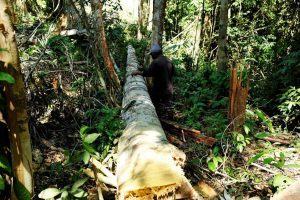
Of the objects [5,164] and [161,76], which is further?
[161,76]

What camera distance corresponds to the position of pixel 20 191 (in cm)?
240

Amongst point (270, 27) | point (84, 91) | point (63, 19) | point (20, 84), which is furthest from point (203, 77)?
point (20, 84)

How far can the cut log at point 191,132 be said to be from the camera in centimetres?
510

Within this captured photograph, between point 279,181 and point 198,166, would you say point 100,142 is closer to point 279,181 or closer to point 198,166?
point 198,166

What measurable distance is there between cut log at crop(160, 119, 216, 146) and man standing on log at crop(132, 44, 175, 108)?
56.2 inches

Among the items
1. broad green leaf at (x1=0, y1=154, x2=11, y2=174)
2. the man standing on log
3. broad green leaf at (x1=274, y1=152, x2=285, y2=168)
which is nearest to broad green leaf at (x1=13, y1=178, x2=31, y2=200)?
broad green leaf at (x1=0, y1=154, x2=11, y2=174)

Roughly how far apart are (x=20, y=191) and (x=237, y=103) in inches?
152

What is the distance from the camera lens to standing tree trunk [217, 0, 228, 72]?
8.15 meters

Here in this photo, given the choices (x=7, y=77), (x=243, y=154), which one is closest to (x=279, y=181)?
(x=243, y=154)

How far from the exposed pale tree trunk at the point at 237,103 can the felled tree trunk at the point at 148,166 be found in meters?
1.47

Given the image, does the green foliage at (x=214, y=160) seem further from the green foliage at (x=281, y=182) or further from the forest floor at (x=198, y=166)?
the green foliage at (x=281, y=182)

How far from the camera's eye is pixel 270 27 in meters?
11.3

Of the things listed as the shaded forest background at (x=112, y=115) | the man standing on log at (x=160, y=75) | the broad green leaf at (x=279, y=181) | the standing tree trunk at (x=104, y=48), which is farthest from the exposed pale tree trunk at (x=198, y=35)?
the broad green leaf at (x=279, y=181)

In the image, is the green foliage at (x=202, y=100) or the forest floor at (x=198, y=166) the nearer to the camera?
the forest floor at (x=198, y=166)
